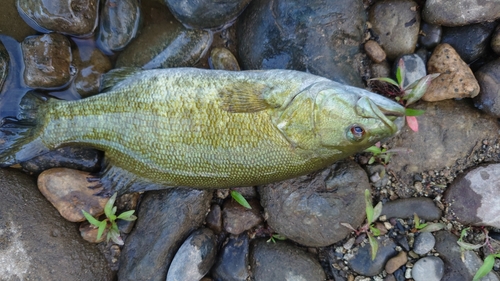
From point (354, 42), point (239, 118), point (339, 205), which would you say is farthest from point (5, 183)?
point (354, 42)

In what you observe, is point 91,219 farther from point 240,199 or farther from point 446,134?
point 446,134

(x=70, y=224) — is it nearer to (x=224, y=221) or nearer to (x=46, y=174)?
(x=46, y=174)

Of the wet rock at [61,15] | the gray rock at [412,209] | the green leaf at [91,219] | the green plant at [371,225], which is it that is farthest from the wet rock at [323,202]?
the wet rock at [61,15]

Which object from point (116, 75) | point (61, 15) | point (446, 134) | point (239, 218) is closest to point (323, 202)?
point (239, 218)

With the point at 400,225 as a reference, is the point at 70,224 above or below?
above

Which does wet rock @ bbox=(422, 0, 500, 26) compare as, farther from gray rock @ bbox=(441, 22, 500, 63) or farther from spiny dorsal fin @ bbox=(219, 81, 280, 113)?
spiny dorsal fin @ bbox=(219, 81, 280, 113)

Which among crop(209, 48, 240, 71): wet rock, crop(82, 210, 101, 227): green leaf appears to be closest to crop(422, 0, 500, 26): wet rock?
crop(209, 48, 240, 71): wet rock

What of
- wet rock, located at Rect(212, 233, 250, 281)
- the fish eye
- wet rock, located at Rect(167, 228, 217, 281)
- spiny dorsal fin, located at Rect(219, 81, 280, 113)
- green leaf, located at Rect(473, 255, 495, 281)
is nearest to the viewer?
the fish eye
